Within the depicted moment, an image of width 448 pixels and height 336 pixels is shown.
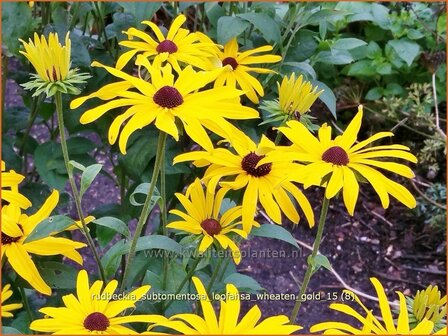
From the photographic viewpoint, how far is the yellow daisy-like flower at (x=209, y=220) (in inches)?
28.2

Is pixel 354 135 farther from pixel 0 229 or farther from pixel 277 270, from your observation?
pixel 277 270

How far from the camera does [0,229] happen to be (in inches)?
28.2

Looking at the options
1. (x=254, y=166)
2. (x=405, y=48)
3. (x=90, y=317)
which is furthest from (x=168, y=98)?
(x=405, y=48)

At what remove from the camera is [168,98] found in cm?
66

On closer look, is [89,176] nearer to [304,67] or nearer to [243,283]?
[243,283]

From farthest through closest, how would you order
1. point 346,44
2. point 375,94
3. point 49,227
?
point 375,94 → point 346,44 → point 49,227

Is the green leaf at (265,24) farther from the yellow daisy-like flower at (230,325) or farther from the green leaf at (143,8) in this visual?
the yellow daisy-like flower at (230,325)

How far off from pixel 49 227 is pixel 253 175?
220 mm

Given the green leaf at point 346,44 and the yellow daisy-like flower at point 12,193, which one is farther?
the green leaf at point 346,44

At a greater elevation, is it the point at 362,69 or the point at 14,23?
the point at 14,23

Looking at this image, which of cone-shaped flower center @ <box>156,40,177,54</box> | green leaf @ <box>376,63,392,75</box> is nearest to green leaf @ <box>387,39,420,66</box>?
green leaf @ <box>376,63,392,75</box>

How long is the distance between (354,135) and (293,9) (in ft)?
1.19

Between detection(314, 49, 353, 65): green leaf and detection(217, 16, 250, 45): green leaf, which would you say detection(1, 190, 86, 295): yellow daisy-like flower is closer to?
detection(217, 16, 250, 45): green leaf

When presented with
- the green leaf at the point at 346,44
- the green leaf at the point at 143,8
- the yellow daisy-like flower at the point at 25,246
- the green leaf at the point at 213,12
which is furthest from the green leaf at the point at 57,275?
the green leaf at the point at 346,44
